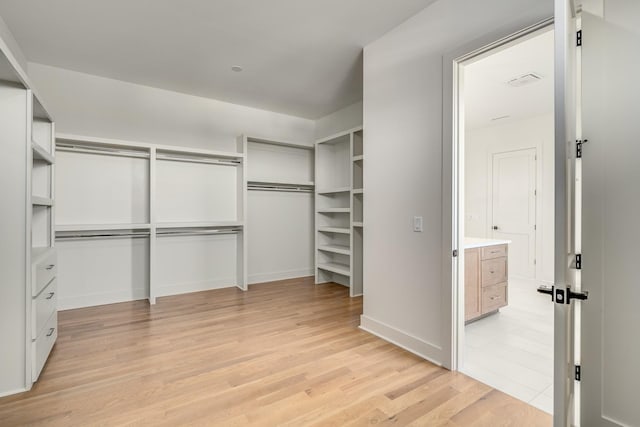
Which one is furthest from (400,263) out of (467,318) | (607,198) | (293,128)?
(293,128)

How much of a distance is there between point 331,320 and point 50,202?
2730 millimetres

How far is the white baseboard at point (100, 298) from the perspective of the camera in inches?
143

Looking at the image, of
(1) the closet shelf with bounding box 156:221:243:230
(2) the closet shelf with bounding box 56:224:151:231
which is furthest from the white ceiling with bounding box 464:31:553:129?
(2) the closet shelf with bounding box 56:224:151:231

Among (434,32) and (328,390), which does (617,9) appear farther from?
(328,390)

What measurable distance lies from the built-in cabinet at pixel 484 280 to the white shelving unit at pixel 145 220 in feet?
9.45

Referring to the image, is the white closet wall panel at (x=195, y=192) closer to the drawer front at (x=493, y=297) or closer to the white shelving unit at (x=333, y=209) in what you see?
the white shelving unit at (x=333, y=209)

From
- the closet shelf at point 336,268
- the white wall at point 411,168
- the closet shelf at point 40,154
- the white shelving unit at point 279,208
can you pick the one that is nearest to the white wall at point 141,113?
the white shelving unit at point 279,208

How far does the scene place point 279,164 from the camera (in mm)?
5176

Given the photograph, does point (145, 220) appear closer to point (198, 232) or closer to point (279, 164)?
point (198, 232)

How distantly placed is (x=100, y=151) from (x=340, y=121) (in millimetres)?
3298

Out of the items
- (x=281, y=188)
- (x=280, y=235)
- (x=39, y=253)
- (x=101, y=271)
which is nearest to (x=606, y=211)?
(x=39, y=253)

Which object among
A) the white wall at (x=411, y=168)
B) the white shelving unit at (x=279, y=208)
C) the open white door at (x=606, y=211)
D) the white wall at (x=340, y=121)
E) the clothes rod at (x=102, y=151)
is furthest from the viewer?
the white shelving unit at (x=279, y=208)

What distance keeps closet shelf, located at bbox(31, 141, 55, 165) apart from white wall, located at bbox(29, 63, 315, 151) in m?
1.32

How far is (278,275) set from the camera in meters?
5.12
